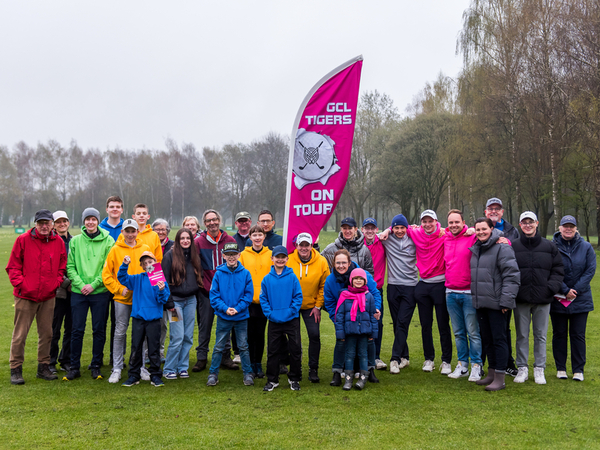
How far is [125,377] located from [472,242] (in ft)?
15.6

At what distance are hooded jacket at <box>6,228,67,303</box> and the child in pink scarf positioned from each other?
3.58 metres

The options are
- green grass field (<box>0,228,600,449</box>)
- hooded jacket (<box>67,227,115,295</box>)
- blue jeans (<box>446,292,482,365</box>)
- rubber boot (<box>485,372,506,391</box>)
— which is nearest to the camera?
green grass field (<box>0,228,600,449</box>)

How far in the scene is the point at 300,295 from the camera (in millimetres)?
5723

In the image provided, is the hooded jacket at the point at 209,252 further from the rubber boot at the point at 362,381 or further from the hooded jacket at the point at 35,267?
the rubber boot at the point at 362,381

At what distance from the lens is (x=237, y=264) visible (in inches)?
231

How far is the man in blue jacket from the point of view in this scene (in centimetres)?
577

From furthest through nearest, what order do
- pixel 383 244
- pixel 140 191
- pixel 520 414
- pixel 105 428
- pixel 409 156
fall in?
pixel 140 191 < pixel 409 156 < pixel 383 244 < pixel 520 414 < pixel 105 428

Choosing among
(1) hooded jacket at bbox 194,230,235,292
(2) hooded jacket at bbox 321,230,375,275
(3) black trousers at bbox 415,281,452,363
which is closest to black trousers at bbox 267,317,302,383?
(2) hooded jacket at bbox 321,230,375,275

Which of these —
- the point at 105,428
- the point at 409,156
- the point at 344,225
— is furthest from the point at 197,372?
the point at 409,156

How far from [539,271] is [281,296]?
315cm

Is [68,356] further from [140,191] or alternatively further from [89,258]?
[140,191]

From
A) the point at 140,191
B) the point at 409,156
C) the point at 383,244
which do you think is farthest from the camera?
the point at 140,191

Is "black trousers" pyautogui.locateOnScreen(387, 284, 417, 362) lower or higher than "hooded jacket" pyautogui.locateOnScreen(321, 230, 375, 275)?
lower

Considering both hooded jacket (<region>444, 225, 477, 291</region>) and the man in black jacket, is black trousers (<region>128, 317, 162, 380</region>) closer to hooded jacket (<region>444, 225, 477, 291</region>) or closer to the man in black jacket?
hooded jacket (<region>444, 225, 477, 291</region>)
